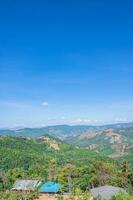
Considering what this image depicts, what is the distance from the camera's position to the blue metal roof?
78.2m

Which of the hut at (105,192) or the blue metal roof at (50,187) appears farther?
the blue metal roof at (50,187)

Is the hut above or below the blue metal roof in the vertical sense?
above

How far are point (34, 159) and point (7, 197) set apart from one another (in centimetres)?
8642

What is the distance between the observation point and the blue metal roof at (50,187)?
257ft

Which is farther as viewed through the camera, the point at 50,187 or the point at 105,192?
the point at 50,187

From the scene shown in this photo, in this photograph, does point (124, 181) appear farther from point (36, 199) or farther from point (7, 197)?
point (7, 197)

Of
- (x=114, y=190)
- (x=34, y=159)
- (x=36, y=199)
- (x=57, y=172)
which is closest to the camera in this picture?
(x=114, y=190)

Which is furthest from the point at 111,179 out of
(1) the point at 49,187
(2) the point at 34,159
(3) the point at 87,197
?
(2) the point at 34,159

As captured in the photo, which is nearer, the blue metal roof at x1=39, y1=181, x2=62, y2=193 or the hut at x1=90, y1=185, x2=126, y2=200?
the hut at x1=90, y1=185, x2=126, y2=200

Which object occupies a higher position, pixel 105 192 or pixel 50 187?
pixel 105 192

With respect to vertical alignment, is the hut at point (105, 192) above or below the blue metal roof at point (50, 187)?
above

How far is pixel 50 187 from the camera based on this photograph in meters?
79.6

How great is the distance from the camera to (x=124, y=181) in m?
75.1

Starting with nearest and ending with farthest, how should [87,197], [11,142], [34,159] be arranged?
1. [87,197]
2. [34,159]
3. [11,142]
